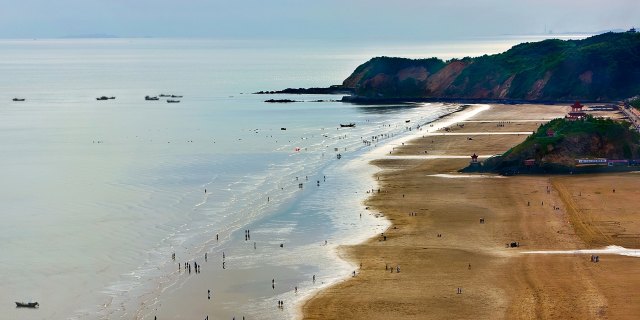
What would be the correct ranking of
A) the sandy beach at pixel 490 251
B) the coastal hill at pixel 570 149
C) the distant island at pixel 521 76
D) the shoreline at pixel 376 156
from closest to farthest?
the sandy beach at pixel 490 251, the shoreline at pixel 376 156, the coastal hill at pixel 570 149, the distant island at pixel 521 76

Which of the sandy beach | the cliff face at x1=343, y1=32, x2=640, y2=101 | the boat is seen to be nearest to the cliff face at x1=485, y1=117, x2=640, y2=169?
the sandy beach

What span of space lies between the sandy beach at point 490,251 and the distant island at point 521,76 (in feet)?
241

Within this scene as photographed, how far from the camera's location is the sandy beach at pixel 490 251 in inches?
1623

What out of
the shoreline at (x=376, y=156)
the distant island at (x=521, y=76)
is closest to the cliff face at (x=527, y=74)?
the distant island at (x=521, y=76)

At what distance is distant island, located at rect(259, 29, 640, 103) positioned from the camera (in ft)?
483

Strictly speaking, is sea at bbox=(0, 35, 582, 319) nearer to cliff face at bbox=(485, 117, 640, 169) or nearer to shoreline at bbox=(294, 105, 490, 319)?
shoreline at bbox=(294, 105, 490, 319)

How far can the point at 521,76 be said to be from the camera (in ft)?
521

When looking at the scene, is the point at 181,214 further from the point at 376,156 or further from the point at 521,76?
the point at 521,76

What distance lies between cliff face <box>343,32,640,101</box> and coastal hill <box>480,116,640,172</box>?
217 ft

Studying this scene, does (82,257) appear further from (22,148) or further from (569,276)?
(22,148)

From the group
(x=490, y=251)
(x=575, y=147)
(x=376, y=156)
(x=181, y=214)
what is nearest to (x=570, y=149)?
(x=575, y=147)

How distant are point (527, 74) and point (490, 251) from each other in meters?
112

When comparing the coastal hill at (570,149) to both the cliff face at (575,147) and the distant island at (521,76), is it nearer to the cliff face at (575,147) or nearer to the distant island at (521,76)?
the cliff face at (575,147)

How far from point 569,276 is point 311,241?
15961 mm
